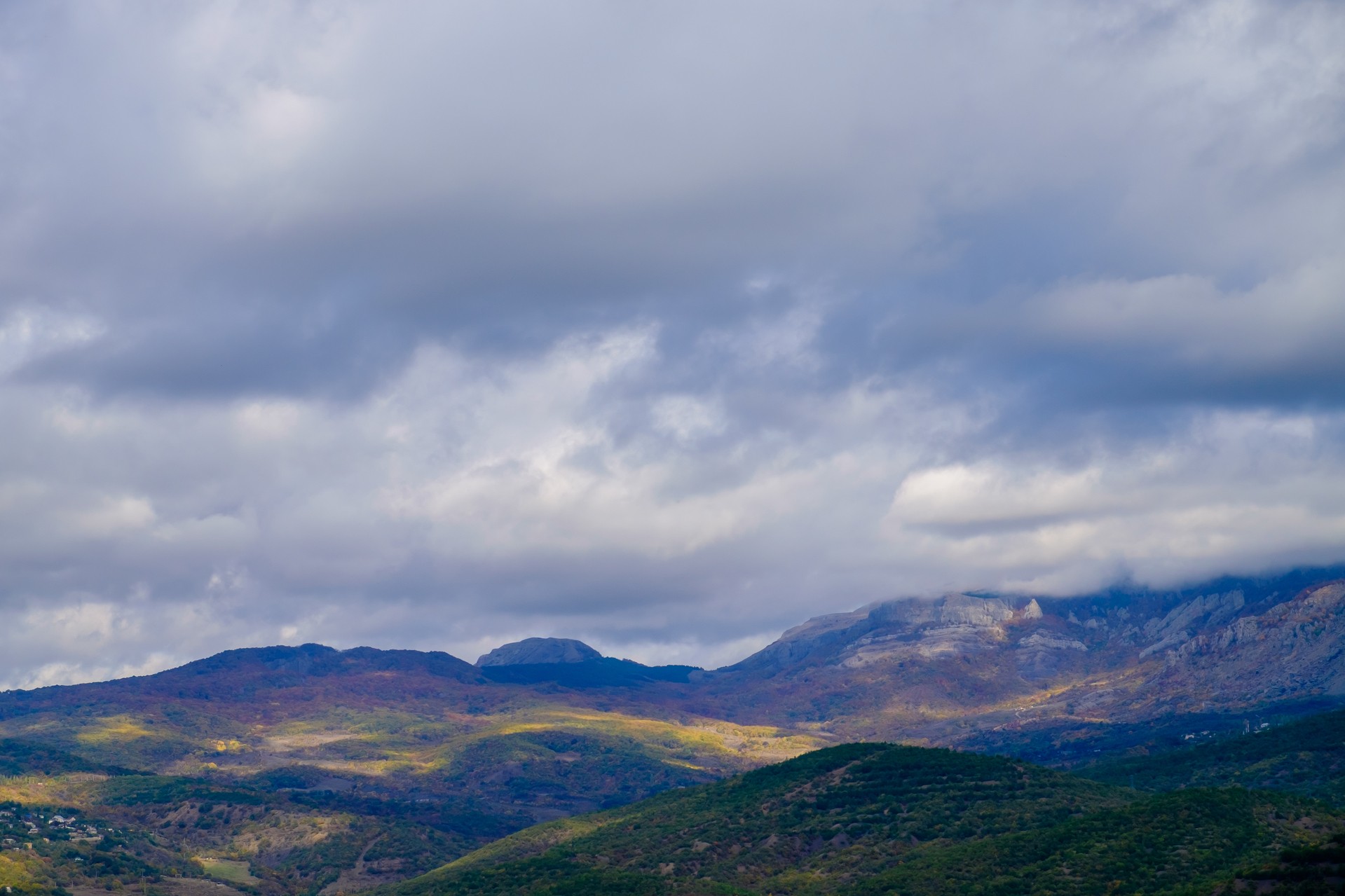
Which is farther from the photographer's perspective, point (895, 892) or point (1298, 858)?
point (895, 892)

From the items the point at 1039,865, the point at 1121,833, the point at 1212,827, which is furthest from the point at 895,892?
the point at 1212,827

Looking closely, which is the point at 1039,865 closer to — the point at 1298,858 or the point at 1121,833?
the point at 1121,833

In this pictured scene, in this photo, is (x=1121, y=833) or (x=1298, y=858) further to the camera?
(x=1121, y=833)

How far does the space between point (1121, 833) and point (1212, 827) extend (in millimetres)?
14415

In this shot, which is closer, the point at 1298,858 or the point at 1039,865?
the point at 1298,858

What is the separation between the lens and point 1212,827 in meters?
200

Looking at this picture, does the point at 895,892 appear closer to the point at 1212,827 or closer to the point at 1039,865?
the point at 1039,865

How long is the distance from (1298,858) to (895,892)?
2740 inches

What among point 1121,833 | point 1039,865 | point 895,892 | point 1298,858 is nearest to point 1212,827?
point 1121,833

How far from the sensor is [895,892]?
195625 mm

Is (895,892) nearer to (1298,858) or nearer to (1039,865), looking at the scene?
(1039,865)

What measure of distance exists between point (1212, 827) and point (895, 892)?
51.6m

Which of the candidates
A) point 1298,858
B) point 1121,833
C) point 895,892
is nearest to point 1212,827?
point 1121,833

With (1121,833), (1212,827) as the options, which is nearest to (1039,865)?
(1121,833)
